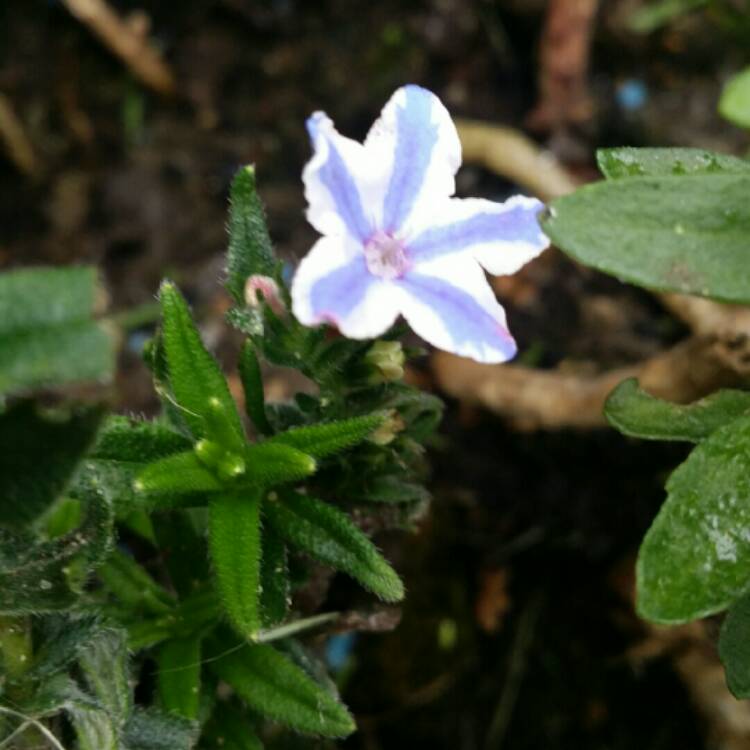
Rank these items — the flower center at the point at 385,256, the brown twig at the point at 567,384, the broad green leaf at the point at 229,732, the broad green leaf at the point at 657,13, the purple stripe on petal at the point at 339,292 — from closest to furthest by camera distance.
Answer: the purple stripe on petal at the point at 339,292, the flower center at the point at 385,256, the broad green leaf at the point at 229,732, the brown twig at the point at 567,384, the broad green leaf at the point at 657,13

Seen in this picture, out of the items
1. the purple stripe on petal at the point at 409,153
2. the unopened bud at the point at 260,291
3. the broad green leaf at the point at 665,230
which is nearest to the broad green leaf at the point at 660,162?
the broad green leaf at the point at 665,230

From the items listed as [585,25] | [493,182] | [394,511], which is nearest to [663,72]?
[585,25]

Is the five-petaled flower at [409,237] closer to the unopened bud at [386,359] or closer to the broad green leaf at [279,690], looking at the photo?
the unopened bud at [386,359]

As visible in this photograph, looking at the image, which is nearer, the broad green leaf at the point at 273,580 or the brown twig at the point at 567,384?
the broad green leaf at the point at 273,580

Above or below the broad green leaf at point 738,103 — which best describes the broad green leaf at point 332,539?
below

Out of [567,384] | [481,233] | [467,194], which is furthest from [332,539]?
[467,194]

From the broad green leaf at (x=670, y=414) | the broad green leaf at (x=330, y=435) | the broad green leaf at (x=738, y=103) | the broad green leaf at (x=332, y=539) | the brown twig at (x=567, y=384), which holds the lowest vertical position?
the brown twig at (x=567, y=384)

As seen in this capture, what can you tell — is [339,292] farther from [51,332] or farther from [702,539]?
[702,539]
